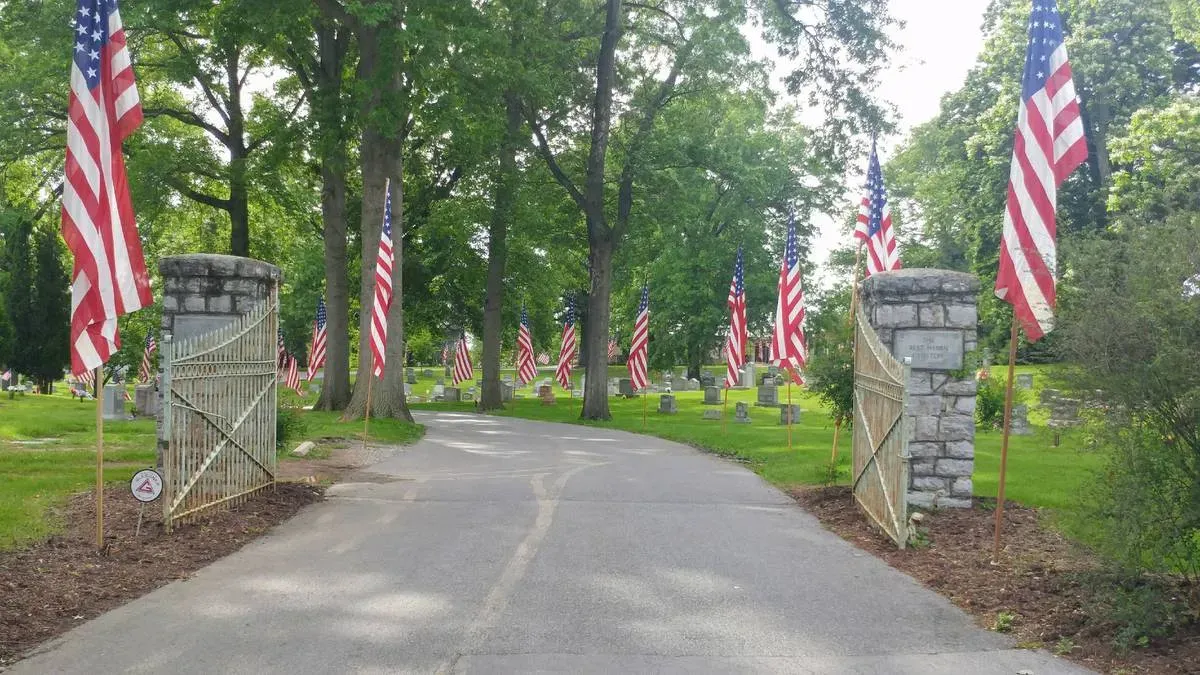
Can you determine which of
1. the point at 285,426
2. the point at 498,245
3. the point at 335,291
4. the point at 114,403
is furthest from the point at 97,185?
the point at 498,245

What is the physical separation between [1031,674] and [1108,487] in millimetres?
1503

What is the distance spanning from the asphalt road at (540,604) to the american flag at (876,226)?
17.8 feet

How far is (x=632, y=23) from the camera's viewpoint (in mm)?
31969

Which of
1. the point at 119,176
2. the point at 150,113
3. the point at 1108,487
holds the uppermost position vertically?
the point at 150,113

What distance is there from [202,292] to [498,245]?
76.8 feet

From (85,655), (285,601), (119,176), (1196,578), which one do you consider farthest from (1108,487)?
(119,176)

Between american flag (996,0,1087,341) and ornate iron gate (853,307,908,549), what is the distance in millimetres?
1327

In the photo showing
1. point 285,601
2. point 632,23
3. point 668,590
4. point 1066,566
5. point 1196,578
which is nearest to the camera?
point 1196,578

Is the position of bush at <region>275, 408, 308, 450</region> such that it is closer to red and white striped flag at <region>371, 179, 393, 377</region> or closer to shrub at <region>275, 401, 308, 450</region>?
shrub at <region>275, 401, 308, 450</region>

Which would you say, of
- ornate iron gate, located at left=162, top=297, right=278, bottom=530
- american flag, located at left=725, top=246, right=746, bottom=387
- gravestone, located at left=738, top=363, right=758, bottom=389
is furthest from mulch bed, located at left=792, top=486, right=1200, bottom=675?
gravestone, located at left=738, top=363, right=758, bottom=389

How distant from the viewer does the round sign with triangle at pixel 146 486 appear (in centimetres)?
796

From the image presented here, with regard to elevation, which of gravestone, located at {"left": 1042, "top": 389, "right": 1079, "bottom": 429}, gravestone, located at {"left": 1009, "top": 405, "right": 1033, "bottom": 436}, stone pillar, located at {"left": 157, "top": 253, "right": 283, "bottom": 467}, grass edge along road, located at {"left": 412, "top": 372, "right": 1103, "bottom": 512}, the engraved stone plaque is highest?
stone pillar, located at {"left": 157, "top": 253, "right": 283, "bottom": 467}

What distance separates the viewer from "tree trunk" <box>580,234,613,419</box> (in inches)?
1201

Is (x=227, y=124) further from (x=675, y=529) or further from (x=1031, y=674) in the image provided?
(x=1031, y=674)
